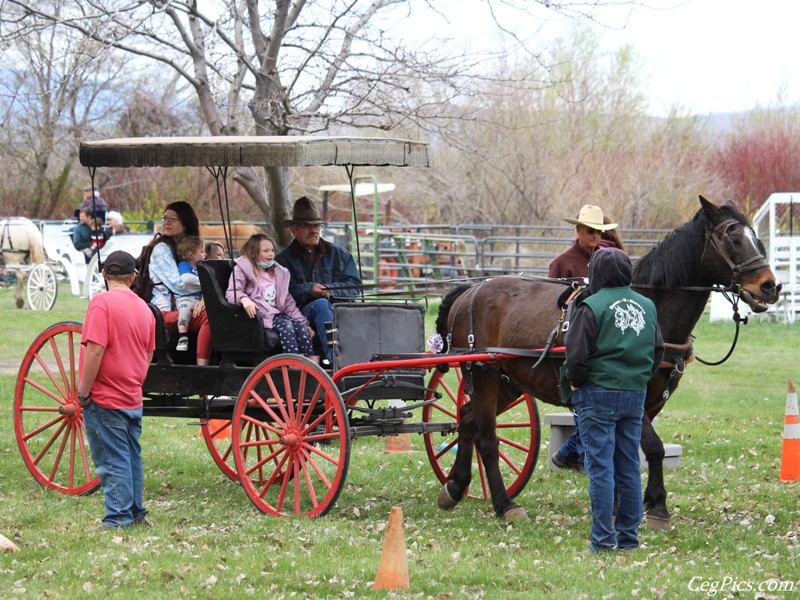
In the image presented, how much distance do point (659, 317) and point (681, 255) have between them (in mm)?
433

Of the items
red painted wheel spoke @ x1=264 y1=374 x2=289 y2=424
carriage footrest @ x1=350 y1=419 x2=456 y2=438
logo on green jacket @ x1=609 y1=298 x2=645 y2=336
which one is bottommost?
carriage footrest @ x1=350 y1=419 x2=456 y2=438

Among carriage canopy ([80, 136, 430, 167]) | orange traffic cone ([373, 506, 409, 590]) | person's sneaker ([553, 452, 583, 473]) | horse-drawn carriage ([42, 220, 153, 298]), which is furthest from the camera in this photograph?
horse-drawn carriage ([42, 220, 153, 298])

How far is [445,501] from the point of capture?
8.45 meters

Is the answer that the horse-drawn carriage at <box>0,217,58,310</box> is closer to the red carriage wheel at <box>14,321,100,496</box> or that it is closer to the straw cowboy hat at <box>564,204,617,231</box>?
the red carriage wheel at <box>14,321,100,496</box>

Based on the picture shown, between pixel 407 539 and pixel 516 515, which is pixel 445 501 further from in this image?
pixel 407 539

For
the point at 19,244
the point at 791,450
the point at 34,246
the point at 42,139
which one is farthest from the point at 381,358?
the point at 42,139

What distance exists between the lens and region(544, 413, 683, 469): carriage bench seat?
975 centimetres

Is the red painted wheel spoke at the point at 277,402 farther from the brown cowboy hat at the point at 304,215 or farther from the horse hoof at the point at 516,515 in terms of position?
the horse hoof at the point at 516,515

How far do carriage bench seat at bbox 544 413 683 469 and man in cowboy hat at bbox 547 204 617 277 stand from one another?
1.29m

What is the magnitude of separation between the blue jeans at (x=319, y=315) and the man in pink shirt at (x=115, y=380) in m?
1.59

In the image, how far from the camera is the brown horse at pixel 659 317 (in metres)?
7.69

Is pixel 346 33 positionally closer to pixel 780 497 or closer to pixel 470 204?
pixel 780 497

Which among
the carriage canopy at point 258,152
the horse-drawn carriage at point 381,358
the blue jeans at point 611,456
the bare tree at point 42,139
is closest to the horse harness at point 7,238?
the bare tree at point 42,139

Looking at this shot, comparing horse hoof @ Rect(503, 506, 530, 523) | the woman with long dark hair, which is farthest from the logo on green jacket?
the woman with long dark hair
